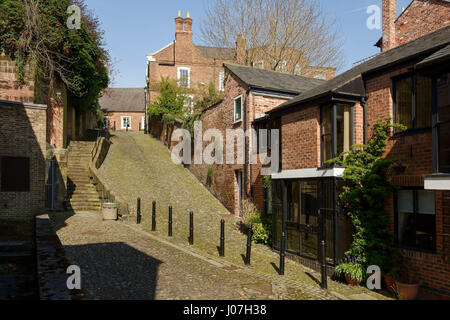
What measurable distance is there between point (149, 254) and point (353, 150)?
22.1 ft

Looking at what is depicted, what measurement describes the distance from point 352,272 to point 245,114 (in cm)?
981

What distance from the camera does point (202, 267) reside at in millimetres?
9297

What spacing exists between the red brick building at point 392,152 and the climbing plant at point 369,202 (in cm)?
24

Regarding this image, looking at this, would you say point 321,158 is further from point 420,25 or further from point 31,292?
point 420,25

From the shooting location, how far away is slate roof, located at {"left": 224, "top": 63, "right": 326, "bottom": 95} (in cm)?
1719

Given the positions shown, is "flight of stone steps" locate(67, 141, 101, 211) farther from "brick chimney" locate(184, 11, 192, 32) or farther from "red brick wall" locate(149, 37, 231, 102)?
"brick chimney" locate(184, 11, 192, 32)

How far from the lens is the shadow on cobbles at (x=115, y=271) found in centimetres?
686

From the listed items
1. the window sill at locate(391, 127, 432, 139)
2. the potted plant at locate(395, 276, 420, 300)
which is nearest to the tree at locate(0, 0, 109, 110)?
the window sill at locate(391, 127, 432, 139)

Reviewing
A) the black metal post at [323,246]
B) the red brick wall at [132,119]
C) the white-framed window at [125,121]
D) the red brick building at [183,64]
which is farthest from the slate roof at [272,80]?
the white-framed window at [125,121]

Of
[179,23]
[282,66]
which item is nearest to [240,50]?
[282,66]

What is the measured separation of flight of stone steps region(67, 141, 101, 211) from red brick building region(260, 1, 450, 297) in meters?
9.45

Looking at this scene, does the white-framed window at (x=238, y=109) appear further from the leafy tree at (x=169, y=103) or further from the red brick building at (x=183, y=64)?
the red brick building at (x=183, y=64)

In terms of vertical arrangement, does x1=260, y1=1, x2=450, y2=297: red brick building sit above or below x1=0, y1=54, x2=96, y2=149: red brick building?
below
